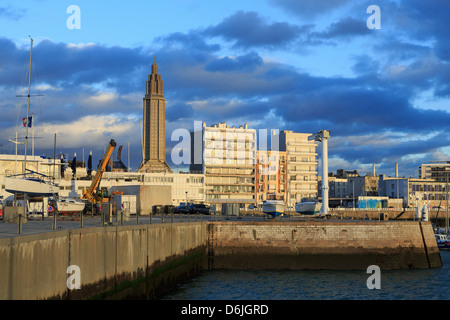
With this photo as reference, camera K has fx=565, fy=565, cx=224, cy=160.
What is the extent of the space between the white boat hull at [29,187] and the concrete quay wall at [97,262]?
27.6m

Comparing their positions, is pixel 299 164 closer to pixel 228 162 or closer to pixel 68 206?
pixel 228 162

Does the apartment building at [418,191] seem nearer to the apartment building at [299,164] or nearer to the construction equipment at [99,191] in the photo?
the apartment building at [299,164]

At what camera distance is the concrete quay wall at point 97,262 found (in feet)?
55.7

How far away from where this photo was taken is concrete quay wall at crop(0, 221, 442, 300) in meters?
18.3

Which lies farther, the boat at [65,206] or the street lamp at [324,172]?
the street lamp at [324,172]

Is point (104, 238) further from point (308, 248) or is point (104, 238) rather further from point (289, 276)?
point (308, 248)

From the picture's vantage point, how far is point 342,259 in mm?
50562

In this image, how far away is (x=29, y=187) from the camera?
63.0 metres

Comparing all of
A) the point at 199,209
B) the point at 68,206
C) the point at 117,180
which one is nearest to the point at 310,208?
the point at 199,209

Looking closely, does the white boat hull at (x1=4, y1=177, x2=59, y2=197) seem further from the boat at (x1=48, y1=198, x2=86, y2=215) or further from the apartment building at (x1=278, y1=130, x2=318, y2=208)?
the apartment building at (x1=278, y1=130, x2=318, y2=208)

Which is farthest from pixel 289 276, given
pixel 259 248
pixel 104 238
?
pixel 104 238

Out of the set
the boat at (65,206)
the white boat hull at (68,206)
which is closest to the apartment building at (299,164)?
the white boat hull at (68,206)
